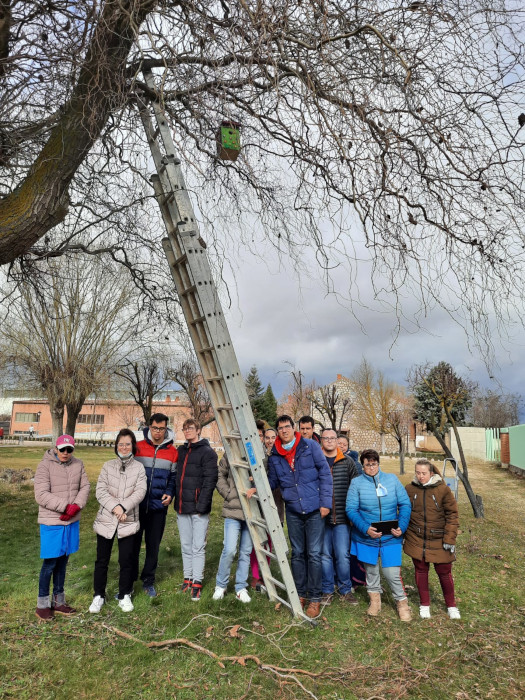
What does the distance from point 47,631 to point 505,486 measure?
19053mm

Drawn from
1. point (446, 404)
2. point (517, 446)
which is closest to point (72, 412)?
point (446, 404)

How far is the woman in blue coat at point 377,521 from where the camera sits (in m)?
4.87

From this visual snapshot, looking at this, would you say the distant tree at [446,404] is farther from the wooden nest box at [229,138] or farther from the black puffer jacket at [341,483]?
the wooden nest box at [229,138]

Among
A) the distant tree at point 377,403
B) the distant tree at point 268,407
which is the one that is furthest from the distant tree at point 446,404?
the distant tree at point 268,407

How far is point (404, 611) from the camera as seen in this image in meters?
4.76

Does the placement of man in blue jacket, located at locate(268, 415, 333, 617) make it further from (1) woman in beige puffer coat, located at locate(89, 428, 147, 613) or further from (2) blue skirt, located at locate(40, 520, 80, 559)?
(2) blue skirt, located at locate(40, 520, 80, 559)

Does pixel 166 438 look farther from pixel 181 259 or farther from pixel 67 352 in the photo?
pixel 67 352

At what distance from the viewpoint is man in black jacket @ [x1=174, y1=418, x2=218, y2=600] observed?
16.7 ft

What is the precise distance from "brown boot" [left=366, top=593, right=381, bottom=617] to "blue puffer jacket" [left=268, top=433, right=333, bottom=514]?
1.01 metres

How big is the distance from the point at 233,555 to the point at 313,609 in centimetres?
95

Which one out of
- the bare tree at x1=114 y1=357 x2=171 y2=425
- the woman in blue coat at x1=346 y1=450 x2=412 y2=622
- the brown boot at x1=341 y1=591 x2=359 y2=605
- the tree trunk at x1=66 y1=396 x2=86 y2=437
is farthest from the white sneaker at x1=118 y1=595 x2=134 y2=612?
the bare tree at x1=114 y1=357 x2=171 y2=425

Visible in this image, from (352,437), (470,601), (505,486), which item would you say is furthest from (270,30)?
(352,437)

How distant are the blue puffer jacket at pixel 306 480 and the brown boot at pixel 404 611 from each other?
3.86ft

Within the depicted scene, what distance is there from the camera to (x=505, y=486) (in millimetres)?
19094
